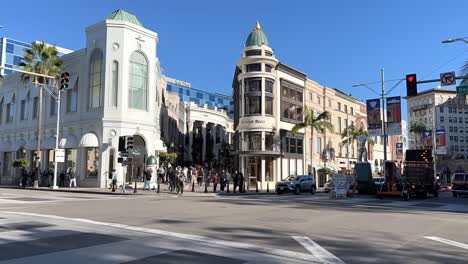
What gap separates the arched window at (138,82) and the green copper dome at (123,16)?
3.38 m

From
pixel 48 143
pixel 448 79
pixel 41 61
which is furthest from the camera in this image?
pixel 48 143

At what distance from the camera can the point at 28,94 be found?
4975 centimetres

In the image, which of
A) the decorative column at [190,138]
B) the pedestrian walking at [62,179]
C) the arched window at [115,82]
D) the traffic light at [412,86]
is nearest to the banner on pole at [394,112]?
the traffic light at [412,86]

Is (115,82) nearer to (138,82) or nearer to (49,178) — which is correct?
(138,82)

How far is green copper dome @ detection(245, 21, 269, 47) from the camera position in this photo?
50.4 m

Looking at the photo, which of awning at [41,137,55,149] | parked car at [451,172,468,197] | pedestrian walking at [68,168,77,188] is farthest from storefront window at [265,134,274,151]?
awning at [41,137,55,149]

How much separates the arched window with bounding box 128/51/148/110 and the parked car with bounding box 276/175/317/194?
47.3 ft

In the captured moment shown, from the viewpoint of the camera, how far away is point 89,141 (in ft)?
129

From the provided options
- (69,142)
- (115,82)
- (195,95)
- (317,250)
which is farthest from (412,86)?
(195,95)

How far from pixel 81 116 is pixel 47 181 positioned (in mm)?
7411

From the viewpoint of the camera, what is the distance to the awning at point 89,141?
39.2 m

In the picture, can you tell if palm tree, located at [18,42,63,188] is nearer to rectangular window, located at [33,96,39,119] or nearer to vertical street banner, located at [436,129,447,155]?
rectangular window, located at [33,96,39,119]

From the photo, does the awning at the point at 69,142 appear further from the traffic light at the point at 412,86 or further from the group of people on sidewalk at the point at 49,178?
Answer: the traffic light at the point at 412,86

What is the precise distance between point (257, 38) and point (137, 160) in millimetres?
19294
